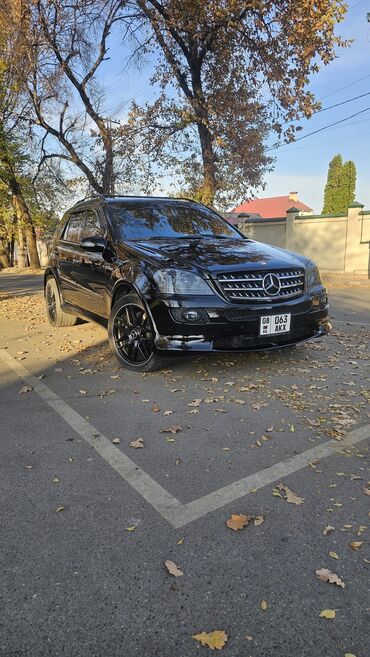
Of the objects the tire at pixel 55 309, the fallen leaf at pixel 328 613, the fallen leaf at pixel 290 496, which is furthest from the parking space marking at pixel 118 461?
the tire at pixel 55 309

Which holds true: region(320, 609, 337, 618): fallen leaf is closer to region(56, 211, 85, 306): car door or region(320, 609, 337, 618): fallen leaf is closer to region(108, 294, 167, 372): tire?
region(108, 294, 167, 372): tire

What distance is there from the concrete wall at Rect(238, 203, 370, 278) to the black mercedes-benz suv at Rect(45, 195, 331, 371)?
1391cm

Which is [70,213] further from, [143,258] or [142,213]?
[143,258]

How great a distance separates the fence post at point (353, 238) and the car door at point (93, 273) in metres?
14.9

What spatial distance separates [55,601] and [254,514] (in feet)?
3.34

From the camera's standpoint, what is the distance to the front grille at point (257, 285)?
428 centimetres

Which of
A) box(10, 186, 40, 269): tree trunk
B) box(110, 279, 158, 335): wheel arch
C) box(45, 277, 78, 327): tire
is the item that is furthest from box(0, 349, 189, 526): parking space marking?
box(10, 186, 40, 269): tree trunk

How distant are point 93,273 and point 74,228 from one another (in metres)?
1.33

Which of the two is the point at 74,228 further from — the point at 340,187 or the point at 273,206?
the point at 273,206

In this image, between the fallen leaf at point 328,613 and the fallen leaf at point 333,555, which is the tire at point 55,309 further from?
the fallen leaf at point 328,613

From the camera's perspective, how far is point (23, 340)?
22.5ft

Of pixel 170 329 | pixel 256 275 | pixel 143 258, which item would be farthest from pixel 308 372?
pixel 143 258

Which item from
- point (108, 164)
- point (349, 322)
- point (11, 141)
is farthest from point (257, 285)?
point (11, 141)

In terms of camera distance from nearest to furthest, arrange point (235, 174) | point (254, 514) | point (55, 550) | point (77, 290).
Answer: point (55, 550) → point (254, 514) → point (77, 290) → point (235, 174)
